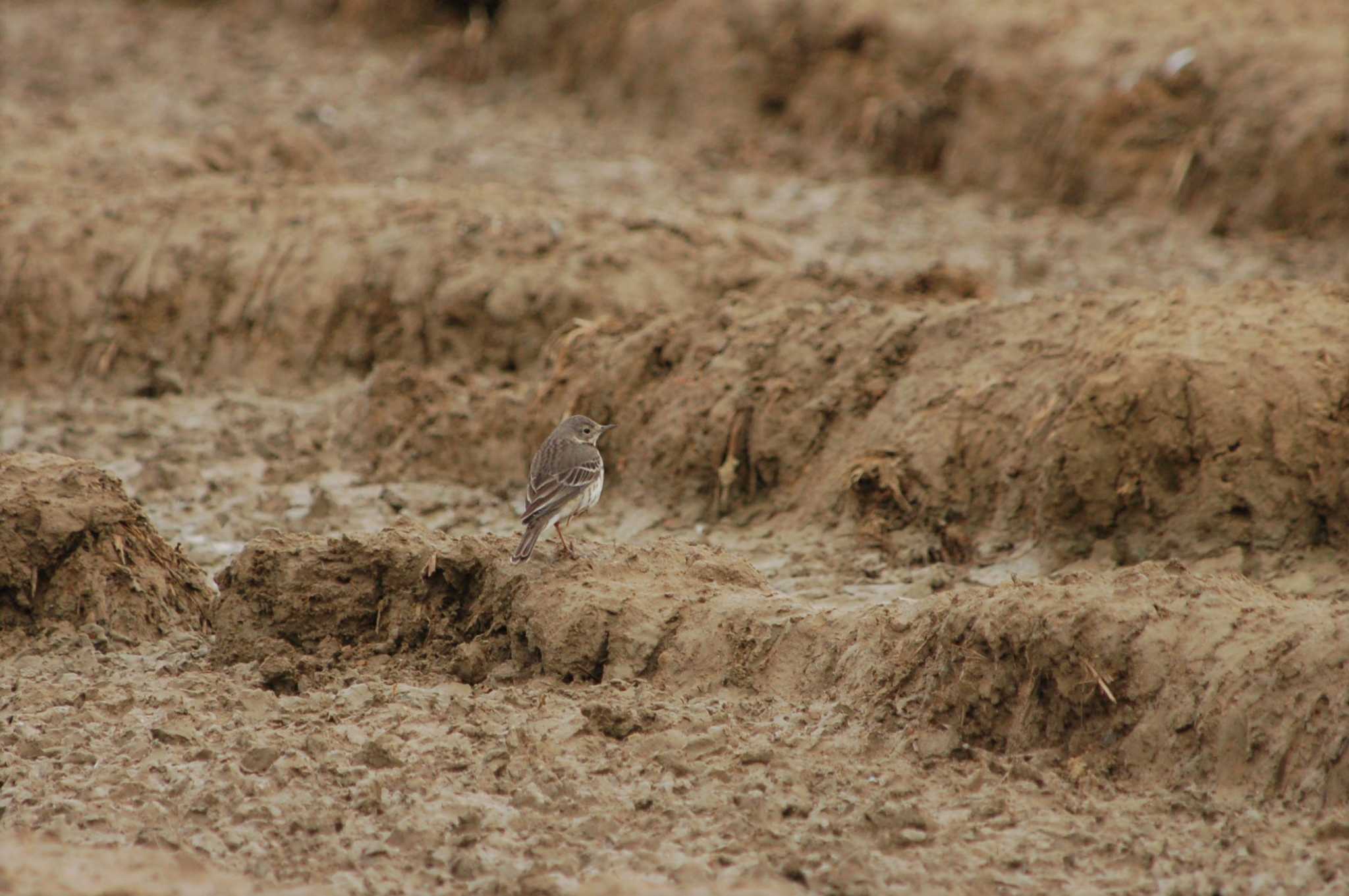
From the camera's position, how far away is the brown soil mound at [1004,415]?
8.04 meters

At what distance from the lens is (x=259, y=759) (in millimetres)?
6375


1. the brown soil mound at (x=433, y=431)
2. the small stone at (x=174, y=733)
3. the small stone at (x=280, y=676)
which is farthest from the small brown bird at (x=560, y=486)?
the brown soil mound at (x=433, y=431)

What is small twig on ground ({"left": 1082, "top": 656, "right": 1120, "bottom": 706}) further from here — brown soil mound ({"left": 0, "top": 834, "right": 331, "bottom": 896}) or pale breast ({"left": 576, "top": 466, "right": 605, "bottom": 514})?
brown soil mound ({"left": 0, "top": 834, "right": 331, "bottom": 896})

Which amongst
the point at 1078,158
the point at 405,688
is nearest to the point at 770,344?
the point at 405,688

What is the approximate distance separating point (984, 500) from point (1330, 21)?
27.8ft

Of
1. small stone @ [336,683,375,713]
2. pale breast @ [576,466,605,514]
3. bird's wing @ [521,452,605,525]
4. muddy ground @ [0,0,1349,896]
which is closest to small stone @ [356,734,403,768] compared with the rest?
muddy ground @ [0,0,1349,896]

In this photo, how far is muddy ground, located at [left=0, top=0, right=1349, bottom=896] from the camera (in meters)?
5.75

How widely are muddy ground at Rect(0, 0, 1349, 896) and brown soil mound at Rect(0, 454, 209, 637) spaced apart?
2 cm

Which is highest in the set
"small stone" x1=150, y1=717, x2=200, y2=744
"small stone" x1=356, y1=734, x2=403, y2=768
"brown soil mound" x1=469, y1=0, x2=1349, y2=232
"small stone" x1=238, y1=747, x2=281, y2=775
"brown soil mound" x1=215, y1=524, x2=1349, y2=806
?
"brown soil mound" x1=469, y1=0, x2=1349, y2=232

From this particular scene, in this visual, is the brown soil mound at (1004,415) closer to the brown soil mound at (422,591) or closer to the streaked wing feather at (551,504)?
the brown soil mound at (422,591)

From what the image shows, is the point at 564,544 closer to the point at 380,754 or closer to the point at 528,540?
the point at 528,540

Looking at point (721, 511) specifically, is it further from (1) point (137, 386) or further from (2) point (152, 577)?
(1) point (137, 386)

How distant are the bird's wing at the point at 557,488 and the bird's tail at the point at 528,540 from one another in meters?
0.03

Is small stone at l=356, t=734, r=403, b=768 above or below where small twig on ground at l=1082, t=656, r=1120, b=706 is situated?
below
